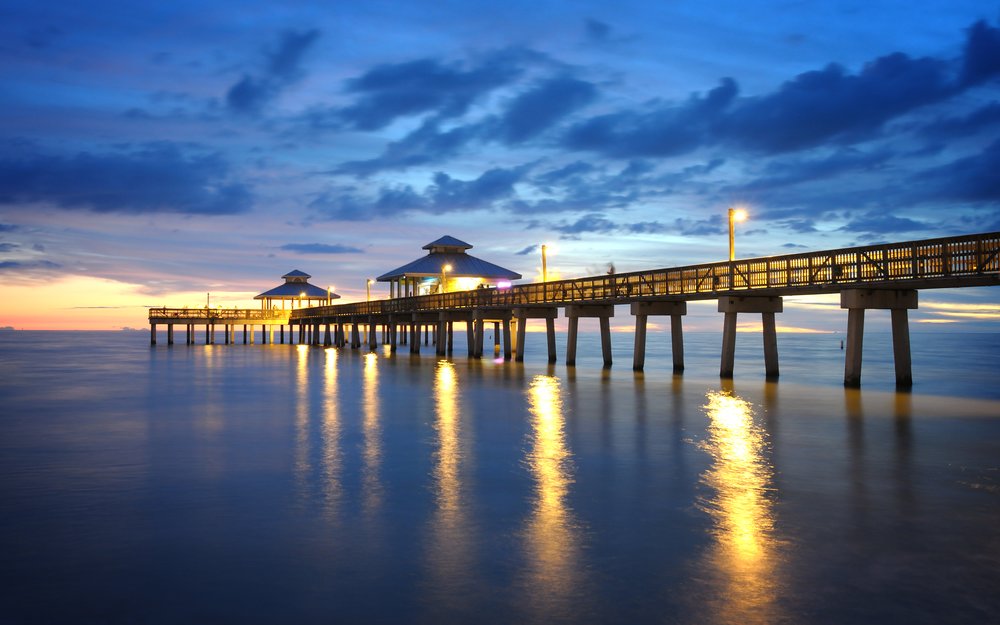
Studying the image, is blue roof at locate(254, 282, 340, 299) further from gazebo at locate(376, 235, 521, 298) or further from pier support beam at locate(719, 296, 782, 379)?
pier support beam at locate(719, 296, 782, 379)

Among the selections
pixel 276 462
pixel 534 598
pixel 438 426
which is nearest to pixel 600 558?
pixel 534 598

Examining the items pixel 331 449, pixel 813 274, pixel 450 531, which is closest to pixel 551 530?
pixel 450 531

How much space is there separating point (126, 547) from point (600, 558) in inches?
206

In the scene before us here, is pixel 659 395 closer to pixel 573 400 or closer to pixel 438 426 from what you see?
pixel 573 400

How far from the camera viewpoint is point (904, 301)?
2752cm

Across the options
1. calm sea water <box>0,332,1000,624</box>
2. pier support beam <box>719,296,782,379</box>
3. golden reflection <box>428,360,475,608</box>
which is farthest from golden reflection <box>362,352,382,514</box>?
pier support beam <box>719,296,782,379</box>

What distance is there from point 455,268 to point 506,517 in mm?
56105

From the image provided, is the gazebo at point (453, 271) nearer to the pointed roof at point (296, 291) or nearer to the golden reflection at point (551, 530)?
the pointed roof at point (296, 291)

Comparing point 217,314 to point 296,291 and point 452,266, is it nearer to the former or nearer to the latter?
point 296,291

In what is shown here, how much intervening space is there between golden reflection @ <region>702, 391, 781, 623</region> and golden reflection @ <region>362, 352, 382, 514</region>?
4.63 m

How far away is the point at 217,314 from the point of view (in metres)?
99.3

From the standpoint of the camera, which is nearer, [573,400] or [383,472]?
[383,472]

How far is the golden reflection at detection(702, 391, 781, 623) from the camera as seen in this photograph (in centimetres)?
739

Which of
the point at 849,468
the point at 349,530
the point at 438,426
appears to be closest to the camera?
the point at 349,530
